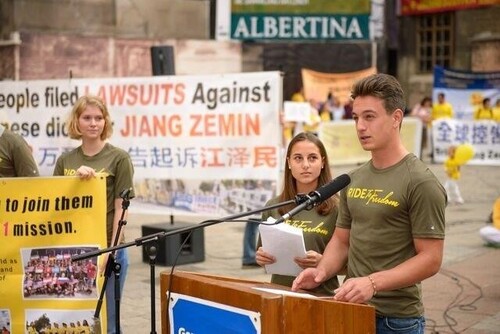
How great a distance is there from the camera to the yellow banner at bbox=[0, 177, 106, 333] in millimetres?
4746

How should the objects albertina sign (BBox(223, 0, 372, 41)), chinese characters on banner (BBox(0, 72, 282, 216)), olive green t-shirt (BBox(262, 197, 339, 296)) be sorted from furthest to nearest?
1. albertina sign (BBox(223, 0, 372, 41))
2. chinese characters on banner (BBox(0, 72, 282, 216))
3. olive green t-shirt (BBox(262, 197, 339, 296))

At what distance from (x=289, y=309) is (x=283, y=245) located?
971 millimetres

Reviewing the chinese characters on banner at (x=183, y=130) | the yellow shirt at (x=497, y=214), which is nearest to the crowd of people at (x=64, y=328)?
the chinese characters on banner at (x=183, y=130)

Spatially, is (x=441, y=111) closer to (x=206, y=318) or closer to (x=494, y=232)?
(x=494, y=232)

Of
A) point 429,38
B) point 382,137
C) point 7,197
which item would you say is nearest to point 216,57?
point 429,38

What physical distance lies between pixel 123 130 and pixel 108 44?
428 inches

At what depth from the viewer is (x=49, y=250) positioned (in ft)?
15.7

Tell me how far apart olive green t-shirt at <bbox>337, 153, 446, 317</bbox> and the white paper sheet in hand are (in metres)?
0.34

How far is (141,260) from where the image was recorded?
9211 millimetres

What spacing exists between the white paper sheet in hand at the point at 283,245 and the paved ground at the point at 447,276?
253 cm

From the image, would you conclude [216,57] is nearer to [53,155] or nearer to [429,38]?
[53,155]

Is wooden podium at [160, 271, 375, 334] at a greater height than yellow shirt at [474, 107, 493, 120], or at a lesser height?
lesser

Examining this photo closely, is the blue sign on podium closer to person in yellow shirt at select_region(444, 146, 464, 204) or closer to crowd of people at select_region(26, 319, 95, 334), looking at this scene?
crowd of people at select_region(26, 319, 95, 334)

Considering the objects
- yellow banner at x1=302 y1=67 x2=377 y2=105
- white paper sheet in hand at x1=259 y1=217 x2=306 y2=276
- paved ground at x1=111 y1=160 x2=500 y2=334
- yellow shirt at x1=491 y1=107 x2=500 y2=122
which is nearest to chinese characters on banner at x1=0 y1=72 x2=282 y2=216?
paved ground at x1=111 y1=160 x2=500 y2=334
